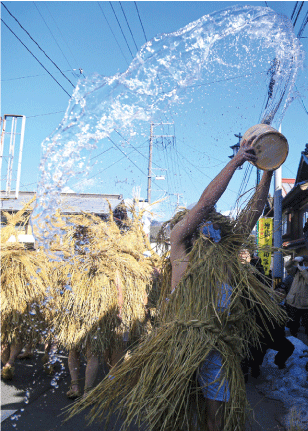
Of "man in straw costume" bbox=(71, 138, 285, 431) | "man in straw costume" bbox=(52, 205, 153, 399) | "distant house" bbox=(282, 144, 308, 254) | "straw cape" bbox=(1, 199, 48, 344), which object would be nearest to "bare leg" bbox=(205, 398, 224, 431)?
"man in straw costume" bbox=(71, 138, 285, 431)

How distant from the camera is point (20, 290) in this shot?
491 centimetres

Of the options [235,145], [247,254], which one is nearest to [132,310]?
[247,254]

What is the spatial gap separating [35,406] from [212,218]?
3.04 metres

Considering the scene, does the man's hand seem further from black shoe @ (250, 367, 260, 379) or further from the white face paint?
black shoe @ (250, 367, 260, 379)

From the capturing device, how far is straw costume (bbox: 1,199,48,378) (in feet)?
16.1

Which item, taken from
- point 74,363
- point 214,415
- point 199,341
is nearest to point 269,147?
point 199,341

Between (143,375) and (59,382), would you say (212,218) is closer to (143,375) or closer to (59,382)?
(143,375)

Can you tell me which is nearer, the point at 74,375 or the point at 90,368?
the point at 90,368

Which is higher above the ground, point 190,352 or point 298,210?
point 298,210

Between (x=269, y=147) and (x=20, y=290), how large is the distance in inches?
143

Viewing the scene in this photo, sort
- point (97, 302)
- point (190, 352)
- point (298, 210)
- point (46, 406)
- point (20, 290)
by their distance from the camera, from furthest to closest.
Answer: point (298, 210) → point (20, 290) → point (97, 302) → point (46, 406) → point (190, 352)

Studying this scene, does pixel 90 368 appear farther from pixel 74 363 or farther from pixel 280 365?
pixel 280 365

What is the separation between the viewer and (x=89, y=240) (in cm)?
526

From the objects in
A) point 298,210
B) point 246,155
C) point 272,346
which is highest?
point 298,210
